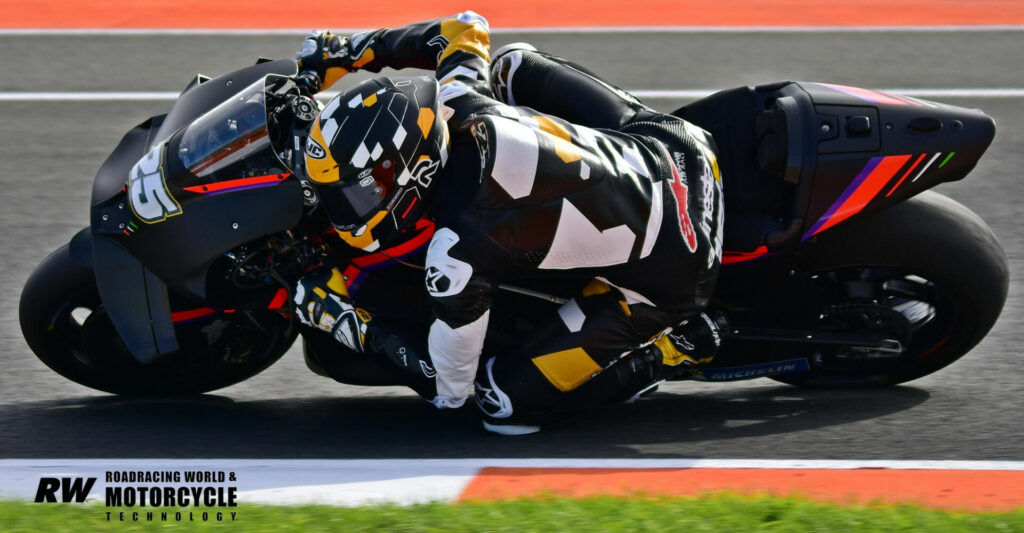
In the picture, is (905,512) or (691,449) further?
(691,449)

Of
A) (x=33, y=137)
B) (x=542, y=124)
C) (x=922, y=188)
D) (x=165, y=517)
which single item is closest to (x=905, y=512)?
(x=922, y=188)

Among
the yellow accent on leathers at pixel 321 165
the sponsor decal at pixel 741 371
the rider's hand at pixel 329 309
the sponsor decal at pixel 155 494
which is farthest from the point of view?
the sponsor decal at pixel 741 371

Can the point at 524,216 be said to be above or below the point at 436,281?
above

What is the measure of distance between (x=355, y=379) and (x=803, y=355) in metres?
1.50

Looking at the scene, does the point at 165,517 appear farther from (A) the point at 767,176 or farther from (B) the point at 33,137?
(B) the point at 33,137

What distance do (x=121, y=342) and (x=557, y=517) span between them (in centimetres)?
177

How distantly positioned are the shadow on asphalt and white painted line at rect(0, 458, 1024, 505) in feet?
0.24

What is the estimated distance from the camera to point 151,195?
4234mm

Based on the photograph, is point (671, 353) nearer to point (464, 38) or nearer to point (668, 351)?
point (668, 351)

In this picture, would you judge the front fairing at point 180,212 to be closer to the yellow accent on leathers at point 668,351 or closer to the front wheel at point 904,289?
the yellow accent on leathers at point 668,351

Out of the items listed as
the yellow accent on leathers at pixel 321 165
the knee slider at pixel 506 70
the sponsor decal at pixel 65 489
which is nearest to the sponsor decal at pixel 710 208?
the knee slider at pixel 506 70

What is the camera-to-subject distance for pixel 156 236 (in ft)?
13.9

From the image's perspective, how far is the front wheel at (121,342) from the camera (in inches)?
180

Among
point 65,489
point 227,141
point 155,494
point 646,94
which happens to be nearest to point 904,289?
point 227,141
